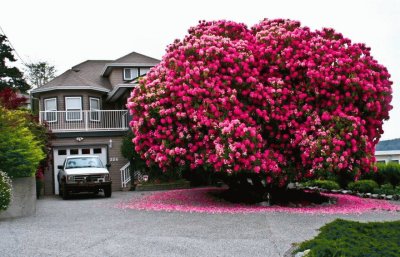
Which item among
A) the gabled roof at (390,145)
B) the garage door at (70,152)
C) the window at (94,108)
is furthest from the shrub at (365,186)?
the window at (94,108)

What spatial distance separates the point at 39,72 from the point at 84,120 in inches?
1344

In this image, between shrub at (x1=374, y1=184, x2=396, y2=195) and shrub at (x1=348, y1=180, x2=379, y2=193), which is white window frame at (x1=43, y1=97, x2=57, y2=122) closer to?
shrub at (x1=348, y1=180, x2=379, y2=193)

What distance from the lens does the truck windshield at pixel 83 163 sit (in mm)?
21281

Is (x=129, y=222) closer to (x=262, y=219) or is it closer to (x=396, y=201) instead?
(x=262, y=219)

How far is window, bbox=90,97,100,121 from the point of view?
29.0m

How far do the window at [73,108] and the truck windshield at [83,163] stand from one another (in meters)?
7.05

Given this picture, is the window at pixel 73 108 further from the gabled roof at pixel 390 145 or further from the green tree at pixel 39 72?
the green tree at pixel 39 72

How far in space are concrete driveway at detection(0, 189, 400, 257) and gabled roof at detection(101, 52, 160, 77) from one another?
18.4 metres

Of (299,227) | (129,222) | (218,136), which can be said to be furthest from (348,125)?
(129,222)

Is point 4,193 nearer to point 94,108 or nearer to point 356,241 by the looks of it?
point 356,241

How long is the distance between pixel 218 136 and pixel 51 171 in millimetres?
15633

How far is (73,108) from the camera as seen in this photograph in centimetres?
2886

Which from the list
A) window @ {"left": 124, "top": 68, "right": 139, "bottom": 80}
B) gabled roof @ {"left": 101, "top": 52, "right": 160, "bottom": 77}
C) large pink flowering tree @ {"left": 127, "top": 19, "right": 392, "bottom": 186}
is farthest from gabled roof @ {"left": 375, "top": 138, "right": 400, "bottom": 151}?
large pink flowering tree @ {"left": 127, "top": 19, "right": 392, "bottom": 186}

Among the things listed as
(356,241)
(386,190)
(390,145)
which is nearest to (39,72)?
(390,145)
